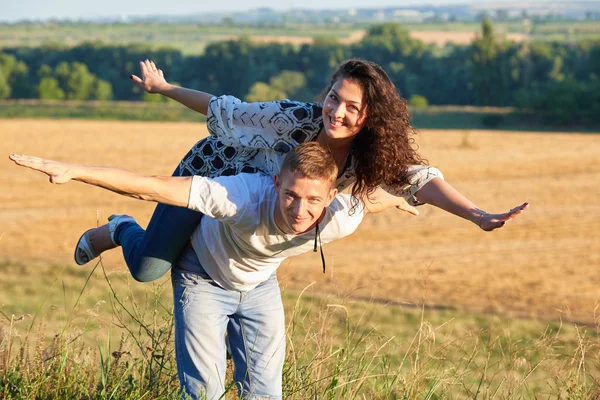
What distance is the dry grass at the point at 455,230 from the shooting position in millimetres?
16016

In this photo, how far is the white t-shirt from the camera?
11.1 feet

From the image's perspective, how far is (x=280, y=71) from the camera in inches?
2992

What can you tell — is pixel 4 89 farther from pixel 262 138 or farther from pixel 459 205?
pixel 459 205

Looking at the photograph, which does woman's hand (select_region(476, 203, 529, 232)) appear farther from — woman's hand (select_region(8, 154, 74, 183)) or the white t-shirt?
woman's hand (select_region(8, 154, 74, 183))

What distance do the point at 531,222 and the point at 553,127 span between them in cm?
2341

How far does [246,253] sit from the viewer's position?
11.9 ft

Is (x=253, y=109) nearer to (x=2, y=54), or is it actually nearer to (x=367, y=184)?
(x=367, y=184)

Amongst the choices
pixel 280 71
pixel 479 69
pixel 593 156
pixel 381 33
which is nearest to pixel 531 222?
pixel 593 156

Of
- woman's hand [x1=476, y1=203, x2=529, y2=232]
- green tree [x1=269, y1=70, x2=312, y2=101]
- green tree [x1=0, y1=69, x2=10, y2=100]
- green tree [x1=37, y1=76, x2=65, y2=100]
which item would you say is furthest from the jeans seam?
green tree [x1=37, y1=76, x2=65, y2=100]

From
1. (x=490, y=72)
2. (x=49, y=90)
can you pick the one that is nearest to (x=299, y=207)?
(x=490, y=72)

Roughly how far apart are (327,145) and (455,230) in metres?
18.6

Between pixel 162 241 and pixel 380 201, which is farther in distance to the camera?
pixel 380 201

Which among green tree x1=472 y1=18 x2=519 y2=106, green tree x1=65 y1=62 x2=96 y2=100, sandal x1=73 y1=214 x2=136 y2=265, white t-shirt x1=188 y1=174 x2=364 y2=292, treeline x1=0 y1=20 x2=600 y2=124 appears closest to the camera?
white t-shirt x1=188 y1=174 x2=364 y2=292

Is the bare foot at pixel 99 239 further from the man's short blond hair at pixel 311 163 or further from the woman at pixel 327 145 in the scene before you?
the man's short blond hair at pixel 311 163
